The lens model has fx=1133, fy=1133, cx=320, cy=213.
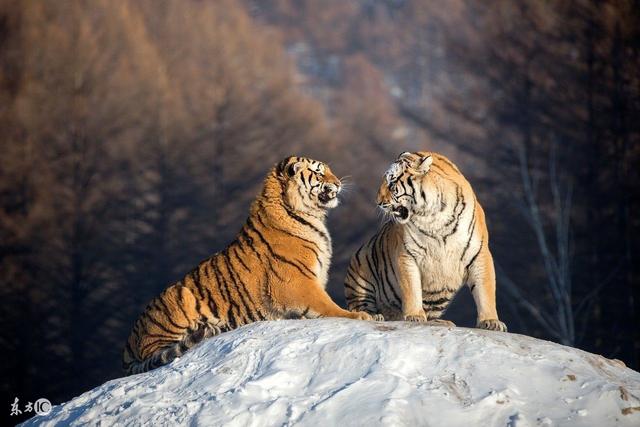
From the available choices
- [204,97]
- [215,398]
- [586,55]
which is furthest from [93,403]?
[204,97]

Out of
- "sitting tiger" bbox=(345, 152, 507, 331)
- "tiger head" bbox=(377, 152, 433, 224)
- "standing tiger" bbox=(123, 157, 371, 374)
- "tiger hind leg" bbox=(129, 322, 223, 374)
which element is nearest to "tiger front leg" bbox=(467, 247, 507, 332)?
"sitting tiger" bbox=(345, 152, 507, 331)

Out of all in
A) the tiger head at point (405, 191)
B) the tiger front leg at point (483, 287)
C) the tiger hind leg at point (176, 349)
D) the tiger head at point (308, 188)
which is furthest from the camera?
the tiger head at point (308, 188)

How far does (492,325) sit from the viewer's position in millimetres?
8398

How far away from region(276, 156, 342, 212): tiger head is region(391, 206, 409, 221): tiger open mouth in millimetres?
692

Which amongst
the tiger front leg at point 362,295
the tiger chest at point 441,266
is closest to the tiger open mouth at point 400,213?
the tiger chest at point 441,266

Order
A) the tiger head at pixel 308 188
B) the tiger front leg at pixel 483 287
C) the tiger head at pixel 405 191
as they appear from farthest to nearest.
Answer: the tiger head at pixel 308 188 < the tiger head at pixel 405 191 < the tiger front leg at pixel 483 287

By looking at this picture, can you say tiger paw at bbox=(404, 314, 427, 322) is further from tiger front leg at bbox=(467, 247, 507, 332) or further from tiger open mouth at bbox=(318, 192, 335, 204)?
tiger open mouth at bbox=(318, 192, 335, 204)

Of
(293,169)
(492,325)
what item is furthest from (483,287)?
(293,169)

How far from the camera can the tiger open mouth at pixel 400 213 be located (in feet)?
28.6

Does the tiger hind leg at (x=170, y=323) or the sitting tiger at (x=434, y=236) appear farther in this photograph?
the tiger hind leg at (x=170, y=323)

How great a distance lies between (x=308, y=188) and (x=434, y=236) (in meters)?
1.21

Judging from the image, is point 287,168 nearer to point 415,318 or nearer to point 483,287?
point 415,318

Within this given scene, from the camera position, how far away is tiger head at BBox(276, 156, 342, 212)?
923 cm

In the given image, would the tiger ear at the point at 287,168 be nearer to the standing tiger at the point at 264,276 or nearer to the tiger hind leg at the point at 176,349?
the standing tiger at the point at 264,276
